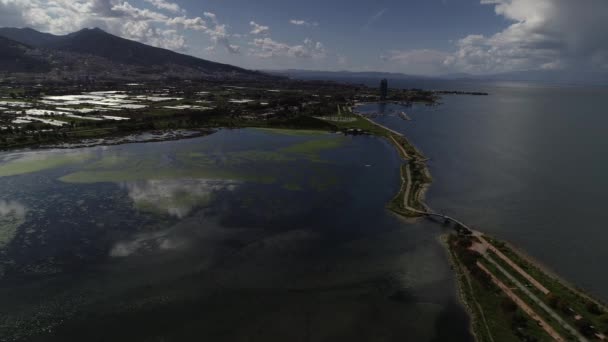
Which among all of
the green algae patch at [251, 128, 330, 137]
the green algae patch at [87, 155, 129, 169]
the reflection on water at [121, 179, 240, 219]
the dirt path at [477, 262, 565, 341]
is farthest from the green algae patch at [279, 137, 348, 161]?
the dirt path at [477, 262, 565, 341]

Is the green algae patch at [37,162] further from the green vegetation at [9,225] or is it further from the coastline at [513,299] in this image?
the coastline at [513,299]

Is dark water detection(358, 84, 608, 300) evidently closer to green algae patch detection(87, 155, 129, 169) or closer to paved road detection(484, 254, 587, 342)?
paved road detection(484, 254, 587, 342)

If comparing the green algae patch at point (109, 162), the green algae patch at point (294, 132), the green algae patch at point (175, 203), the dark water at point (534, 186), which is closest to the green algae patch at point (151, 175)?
the green algae patch at point (109, 162)

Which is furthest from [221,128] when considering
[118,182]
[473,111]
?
[473,111]

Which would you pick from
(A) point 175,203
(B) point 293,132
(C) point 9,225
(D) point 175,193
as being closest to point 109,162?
(D) point 175,193

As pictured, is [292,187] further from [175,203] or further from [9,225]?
[9,225]
